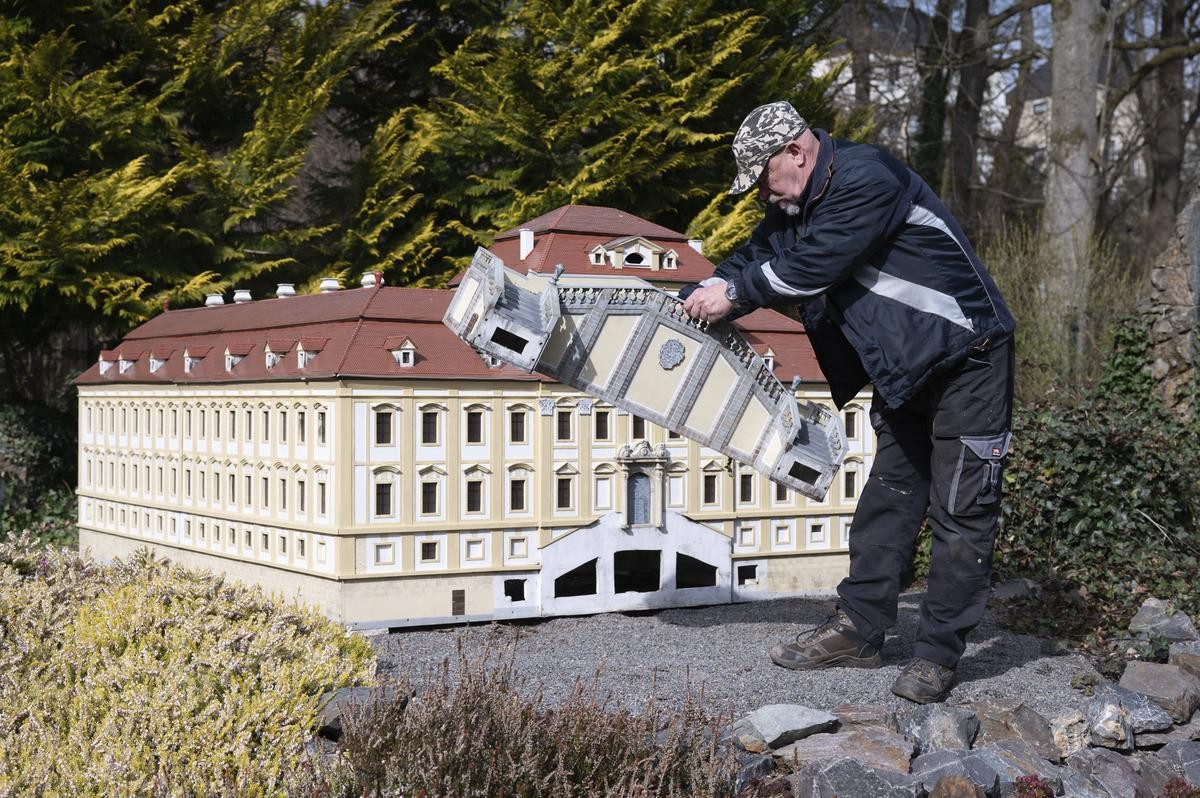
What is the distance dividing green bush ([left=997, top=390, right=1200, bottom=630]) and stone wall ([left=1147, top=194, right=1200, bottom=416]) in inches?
50.8

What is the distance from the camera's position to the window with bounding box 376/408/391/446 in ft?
23.5

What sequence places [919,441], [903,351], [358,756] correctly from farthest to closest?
[919,441], [903,351], [358,756]

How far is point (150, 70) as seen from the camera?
1388 centimetres

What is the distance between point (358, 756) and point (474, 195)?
9.83 metres

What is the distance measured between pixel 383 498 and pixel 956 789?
13.3 ft

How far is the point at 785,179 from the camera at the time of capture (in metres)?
5.16

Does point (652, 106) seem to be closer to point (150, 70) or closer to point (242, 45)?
point (242, 45)

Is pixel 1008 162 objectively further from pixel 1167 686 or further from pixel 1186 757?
pixel 1186 757

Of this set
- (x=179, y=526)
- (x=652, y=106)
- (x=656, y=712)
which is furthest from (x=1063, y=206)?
(x=656, y=712)

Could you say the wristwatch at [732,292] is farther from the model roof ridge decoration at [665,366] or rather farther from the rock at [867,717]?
the rock at [867,717]

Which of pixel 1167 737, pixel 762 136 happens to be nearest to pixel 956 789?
pixel 1167 737

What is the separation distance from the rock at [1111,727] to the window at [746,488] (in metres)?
3.59

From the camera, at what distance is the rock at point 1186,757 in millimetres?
4598

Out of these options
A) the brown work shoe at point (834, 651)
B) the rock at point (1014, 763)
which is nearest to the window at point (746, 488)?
the brown work shoe at point (834, 651)
